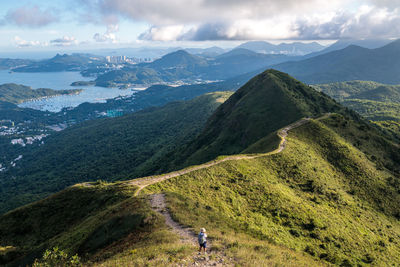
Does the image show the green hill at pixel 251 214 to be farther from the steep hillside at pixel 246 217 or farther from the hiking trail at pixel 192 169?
the hiking trail at pixel 192 169

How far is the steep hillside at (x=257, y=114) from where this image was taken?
104 m

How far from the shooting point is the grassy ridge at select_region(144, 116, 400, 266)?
110 ft

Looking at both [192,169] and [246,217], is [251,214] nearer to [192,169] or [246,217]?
[246,217]

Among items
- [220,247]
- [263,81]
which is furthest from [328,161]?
[263,81]

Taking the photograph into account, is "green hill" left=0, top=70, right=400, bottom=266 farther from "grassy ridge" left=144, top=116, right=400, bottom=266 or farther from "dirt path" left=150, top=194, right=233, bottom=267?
"dirt path" left=150, top=194, right=233, bottom=267

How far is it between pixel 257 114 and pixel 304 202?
73.9m

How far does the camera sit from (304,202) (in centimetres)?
4581

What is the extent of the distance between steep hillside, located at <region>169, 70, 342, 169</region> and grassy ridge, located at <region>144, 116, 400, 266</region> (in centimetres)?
3625

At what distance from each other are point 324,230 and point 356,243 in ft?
19.3

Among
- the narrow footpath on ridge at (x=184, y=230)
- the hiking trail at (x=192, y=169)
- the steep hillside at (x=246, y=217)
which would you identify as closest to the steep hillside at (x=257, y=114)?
the hiking trail at (x=192, y=169)

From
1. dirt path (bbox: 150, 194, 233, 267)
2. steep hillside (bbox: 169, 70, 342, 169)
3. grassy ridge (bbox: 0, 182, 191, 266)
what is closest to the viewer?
dirt path (bbox: 150, 194, 233, 267)

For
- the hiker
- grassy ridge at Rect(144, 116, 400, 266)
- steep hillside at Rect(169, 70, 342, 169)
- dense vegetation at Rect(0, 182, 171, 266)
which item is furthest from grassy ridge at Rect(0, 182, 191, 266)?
steep hillside at Rect(169, 70, 342, 169)

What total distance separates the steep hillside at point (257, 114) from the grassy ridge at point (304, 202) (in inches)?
1427

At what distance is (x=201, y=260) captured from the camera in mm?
23094
